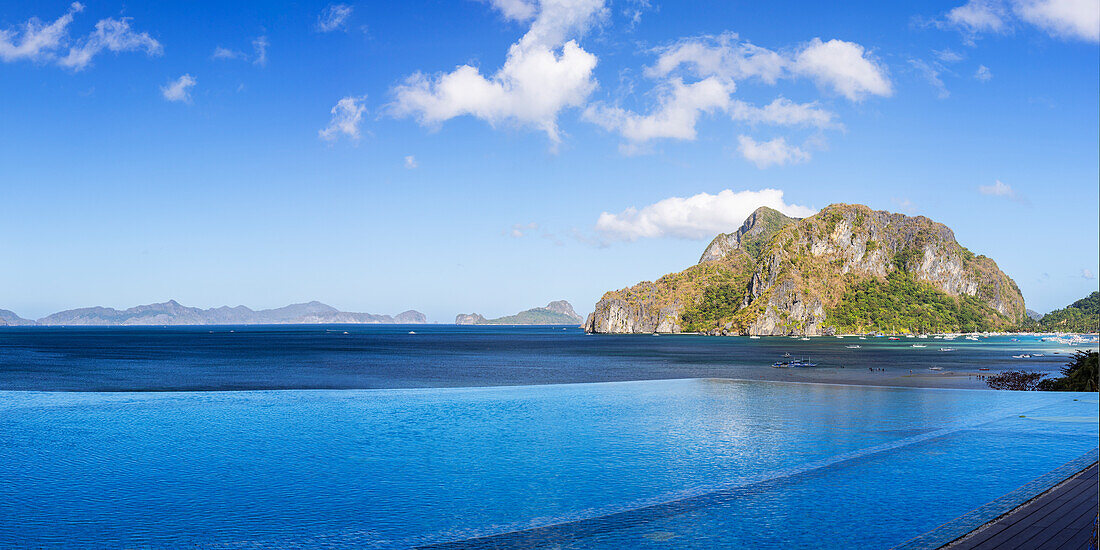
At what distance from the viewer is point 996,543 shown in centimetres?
1203

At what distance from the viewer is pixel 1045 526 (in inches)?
509

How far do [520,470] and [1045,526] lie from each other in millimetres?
15431

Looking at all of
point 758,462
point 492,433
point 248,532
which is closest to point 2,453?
point 248,532

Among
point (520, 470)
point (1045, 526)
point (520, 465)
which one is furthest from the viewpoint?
point (520, 465)

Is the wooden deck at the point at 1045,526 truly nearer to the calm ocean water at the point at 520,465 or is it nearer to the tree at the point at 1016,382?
the calm ocean water at the point at 520,465

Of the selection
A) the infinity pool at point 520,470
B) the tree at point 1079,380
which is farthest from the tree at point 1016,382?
the infinity pool at point 520,470

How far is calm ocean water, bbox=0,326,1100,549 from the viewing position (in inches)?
672

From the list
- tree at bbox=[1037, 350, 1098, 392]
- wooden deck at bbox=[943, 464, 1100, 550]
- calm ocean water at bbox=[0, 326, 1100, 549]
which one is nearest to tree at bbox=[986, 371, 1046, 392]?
tree at bbox=[1037, 350, 1098, 392]

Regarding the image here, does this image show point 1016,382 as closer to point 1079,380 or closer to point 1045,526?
point 1079,380

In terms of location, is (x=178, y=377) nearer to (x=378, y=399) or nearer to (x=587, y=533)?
(x=378, y=399)

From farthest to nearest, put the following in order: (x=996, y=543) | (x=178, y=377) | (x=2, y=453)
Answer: (x=178, y=377), (x=2, y=453), (x=996, y=543)

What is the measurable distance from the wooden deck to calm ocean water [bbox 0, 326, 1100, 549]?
2.56 meters

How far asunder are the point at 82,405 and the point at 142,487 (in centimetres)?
2672

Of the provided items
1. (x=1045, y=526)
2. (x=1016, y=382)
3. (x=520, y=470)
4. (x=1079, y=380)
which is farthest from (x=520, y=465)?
(x=1016, y=382)
